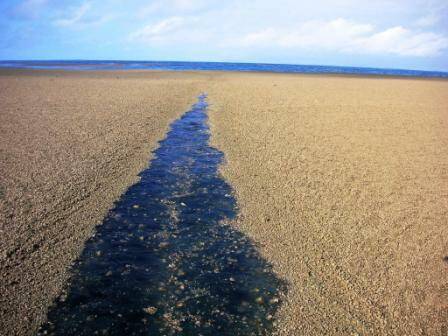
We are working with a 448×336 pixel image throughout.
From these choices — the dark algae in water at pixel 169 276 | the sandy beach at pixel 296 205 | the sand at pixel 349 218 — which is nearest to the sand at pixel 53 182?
the sandy beach at pixel 296 205

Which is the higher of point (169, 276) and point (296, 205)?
point (296, 205)

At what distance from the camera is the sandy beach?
203 inches

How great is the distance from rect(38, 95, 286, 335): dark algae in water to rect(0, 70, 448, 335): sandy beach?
32 cm

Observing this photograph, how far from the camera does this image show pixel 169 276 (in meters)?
5.77

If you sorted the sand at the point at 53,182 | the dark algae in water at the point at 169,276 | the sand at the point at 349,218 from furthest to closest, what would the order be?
the sand at the point at 53,182 < the sand at the point at 349,218 < the dark algae in water at the point at 169,276

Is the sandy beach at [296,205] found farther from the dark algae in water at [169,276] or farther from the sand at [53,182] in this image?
the dark algae in water at [169,276]

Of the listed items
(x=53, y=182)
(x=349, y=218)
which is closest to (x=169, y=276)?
(x=349, y=218)

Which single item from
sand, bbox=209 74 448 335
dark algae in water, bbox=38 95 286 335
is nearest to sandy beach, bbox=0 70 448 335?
sand, bbox=209 74 448 335

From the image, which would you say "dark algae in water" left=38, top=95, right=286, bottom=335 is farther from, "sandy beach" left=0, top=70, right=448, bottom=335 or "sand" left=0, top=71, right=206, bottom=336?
"sand" left=0, top=71, right=206, bottom=336

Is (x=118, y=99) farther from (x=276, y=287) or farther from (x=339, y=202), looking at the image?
→ (x=276, y=287)

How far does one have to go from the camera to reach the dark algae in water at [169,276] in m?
4.77

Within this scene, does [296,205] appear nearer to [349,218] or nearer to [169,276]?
[349,218]

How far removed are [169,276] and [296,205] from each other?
4.02 m

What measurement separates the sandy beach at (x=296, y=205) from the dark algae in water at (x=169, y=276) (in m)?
0.32
